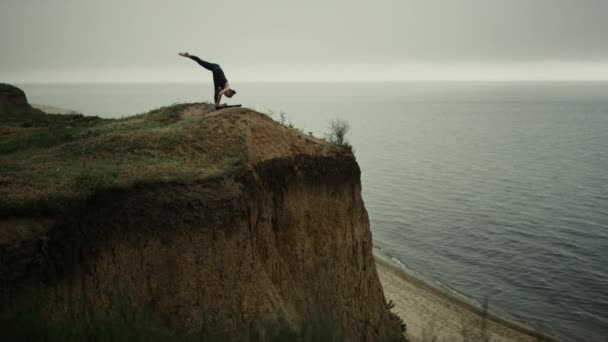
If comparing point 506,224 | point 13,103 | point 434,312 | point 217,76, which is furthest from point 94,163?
point 506,224

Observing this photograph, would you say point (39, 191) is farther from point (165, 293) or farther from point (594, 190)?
point (594, 190)

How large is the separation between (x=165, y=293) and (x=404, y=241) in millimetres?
29018

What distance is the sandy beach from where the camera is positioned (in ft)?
84.3

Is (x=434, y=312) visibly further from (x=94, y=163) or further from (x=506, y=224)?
(x=94, y=163)

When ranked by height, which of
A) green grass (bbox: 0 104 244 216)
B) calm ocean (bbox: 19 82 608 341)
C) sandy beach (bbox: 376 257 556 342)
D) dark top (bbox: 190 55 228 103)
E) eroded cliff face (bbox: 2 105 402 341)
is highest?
dark top (bbox: 190 55 228 103)

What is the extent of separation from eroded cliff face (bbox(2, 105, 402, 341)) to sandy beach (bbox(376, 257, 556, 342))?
7.63m

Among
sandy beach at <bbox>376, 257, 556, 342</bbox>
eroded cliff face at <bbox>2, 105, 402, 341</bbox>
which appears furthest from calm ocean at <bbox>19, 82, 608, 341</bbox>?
eroded cliff face at <bbox>2, 105, 402, 341</bbox>

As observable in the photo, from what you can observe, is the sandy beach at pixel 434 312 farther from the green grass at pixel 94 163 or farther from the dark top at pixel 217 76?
the green grass at pixel 94 163

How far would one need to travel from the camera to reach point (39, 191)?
11969mm

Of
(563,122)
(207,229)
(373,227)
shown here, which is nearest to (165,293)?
(207,229)

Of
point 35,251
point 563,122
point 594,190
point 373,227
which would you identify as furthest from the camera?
point 563,122

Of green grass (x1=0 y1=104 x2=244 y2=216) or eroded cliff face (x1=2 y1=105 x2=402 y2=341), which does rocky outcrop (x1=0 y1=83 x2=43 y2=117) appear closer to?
green grass (x1=0 y1=104 x2=244 y2=216)

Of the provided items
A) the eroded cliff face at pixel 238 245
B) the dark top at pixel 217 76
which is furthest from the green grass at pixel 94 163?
the dark top at pixel 217 76

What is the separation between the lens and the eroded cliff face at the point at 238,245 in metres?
11.7
